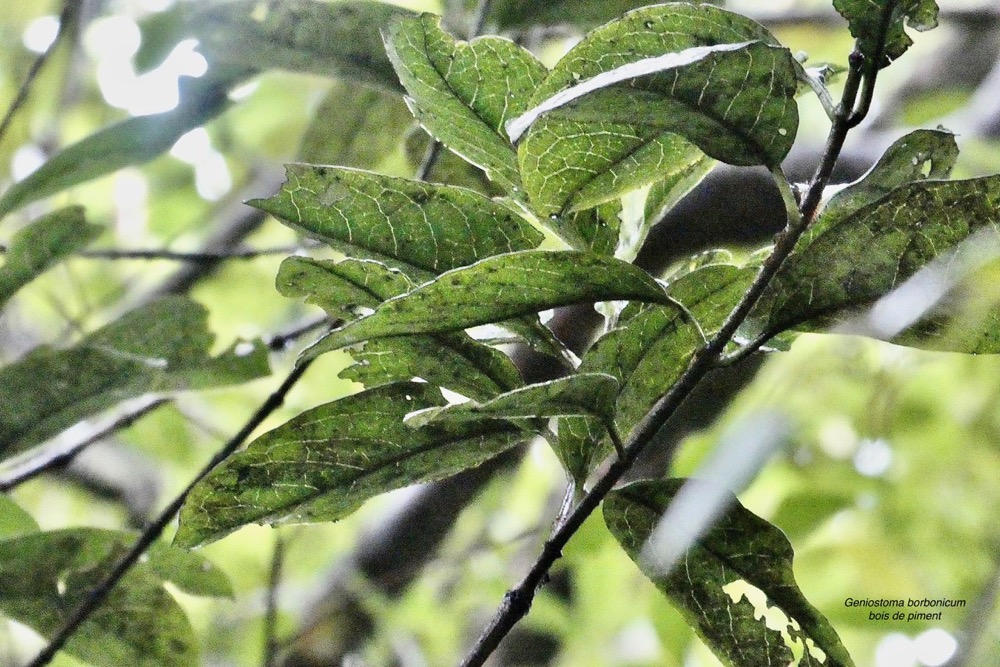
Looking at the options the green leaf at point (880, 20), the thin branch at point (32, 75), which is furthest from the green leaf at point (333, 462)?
the thin branch at point (32, 75)

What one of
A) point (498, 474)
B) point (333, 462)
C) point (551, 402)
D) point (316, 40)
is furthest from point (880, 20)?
point (498, 474)

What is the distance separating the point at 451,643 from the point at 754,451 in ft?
3.29

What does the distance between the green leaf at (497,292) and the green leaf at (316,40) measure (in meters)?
0.45

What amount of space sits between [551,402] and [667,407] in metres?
0.07

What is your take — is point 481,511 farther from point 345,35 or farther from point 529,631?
point 345,35

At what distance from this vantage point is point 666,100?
0.37 metres

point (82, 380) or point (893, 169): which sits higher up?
point (893, 169)

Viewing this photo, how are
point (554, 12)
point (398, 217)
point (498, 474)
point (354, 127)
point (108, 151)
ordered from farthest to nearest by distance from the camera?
1. point (498, 474)
2. point (354, 127)
3. point (554, 12)
4. point (108, 151)
5. point (398, 217)

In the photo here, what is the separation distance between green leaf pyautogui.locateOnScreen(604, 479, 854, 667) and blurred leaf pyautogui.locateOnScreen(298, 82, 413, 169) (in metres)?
0.64

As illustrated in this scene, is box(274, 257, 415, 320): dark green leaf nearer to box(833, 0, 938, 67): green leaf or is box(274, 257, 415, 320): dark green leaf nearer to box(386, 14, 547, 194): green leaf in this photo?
box(386, 14, 547, 194): green leaf

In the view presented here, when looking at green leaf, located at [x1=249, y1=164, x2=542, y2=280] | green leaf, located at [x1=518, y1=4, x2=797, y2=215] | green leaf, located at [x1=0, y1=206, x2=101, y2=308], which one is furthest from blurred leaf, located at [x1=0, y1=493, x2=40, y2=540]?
green leaf, located at [x1=518, y1=4, x2=797, y2=215]

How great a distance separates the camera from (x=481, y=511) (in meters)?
1.55

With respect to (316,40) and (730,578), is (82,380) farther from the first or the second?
(730,578)

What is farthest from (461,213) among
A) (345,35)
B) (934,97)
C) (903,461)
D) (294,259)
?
(934,97)
